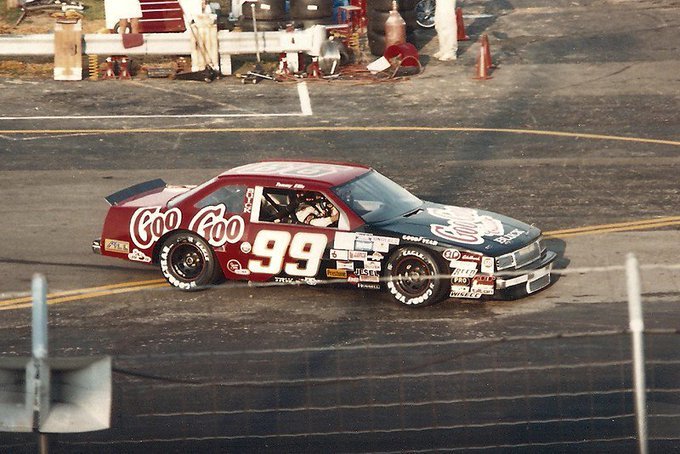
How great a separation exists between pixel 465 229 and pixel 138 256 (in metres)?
3.78

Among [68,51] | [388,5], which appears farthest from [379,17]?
[68,51]

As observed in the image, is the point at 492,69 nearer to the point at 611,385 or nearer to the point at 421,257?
the point at 421,257

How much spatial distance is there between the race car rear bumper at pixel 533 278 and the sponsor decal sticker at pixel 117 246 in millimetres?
4361

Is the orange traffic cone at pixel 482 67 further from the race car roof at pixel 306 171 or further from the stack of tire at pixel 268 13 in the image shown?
the race car roof at pixel 306 171

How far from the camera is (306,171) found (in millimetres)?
14641

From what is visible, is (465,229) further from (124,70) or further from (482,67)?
(124,70)

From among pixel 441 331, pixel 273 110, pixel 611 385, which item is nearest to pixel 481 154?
pixel 273 110

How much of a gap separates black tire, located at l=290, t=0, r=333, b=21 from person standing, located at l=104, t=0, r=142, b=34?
3.45 meters

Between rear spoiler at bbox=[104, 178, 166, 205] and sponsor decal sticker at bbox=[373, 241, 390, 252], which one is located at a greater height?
rear spoiler at bbox=[104, 178, 166, 205]

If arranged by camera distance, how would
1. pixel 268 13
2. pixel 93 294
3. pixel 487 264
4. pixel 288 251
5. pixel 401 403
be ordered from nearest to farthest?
pixel 401 403
pixel 487 264
pixel 288 251
pixel 93 294
pixel 268 13

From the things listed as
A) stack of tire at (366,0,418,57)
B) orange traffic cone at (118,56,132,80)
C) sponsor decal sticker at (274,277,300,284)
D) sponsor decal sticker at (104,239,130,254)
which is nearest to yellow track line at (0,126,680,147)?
orange traffic cone at (118,56,132,80)

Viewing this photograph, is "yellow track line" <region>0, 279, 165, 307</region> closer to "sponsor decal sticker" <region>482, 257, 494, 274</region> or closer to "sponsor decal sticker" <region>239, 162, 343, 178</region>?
"sponsor decal sticker" <region>239, 162, 343, 178</region>

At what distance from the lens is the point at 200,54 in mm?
26750

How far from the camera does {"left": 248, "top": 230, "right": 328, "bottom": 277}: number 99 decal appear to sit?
1376 cm
